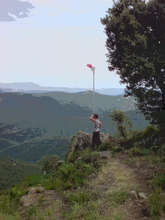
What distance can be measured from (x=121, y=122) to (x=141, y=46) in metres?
9.46

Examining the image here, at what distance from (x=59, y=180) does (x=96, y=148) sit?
6.74 meters

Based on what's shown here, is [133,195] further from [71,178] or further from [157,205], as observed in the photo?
[71,178]

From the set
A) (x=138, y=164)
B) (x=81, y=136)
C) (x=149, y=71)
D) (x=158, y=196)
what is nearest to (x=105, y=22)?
(x=149, y=71)

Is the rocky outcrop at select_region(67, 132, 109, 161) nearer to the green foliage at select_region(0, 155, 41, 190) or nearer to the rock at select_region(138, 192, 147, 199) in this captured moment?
the rock at select_region(138, 192, 147, 199)

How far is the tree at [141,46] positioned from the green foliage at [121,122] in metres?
4.77

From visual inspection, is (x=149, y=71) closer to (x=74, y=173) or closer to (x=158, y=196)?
(x=74, y=173)

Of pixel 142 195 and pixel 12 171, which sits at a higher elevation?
pixel 142 195

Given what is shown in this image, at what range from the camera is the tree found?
650 inches

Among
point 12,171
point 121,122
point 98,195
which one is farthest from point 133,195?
point 12,171

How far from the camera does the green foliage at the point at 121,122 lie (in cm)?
2314

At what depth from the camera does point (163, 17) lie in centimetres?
1734

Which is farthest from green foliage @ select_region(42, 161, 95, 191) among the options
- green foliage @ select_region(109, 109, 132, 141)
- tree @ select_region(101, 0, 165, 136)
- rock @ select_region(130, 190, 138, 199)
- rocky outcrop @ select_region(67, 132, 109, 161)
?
green foliage @ select_region(109, 109, 132, 141)

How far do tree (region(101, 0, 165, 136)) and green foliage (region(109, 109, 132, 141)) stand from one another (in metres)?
4.77

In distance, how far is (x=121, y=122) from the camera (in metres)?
23.5
